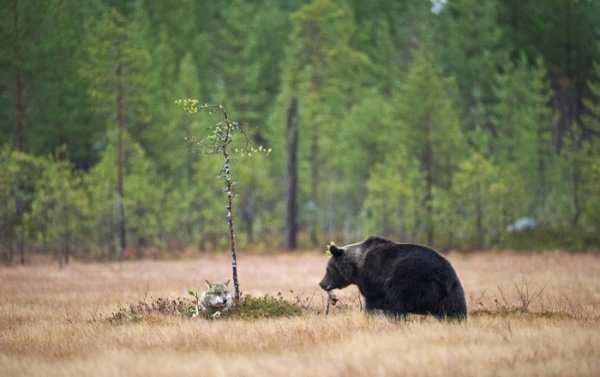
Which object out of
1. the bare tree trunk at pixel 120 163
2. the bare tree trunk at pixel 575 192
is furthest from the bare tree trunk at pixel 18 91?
the bare tree trunk at pixel 575 192

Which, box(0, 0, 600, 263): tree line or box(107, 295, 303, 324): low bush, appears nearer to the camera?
box(107, 295, 303, 324): low bush

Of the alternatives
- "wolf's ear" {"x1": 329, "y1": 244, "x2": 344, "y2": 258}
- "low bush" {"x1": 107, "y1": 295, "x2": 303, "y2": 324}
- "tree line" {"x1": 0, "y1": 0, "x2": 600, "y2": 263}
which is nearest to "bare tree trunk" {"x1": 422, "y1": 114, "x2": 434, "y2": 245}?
"tree line" {"x1": 0, "y1": 0, "x2": 600, "y2": 263}

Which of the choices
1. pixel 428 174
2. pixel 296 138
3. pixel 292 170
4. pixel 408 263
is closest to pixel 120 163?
pixel 292 170

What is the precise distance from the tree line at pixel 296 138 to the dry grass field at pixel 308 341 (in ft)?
51.6

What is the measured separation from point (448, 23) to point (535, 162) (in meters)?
17.1

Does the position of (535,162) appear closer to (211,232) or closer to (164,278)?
(211,232)

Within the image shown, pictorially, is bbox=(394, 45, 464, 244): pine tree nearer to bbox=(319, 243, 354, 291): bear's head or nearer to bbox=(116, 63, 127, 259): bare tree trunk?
bbox=(116, 63, 127, 259): bare tree trunk

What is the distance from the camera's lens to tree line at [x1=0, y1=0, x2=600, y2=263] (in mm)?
32875

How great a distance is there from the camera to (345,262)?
43.1 feet

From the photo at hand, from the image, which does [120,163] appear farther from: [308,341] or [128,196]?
[308,341]

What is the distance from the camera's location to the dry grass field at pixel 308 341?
8648mm

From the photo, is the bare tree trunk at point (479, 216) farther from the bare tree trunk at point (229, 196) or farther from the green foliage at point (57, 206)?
the bare tree trunk at point (229, 196)

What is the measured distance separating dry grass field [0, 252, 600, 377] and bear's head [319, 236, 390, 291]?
62cm

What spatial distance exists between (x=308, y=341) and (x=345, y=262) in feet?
9.27
